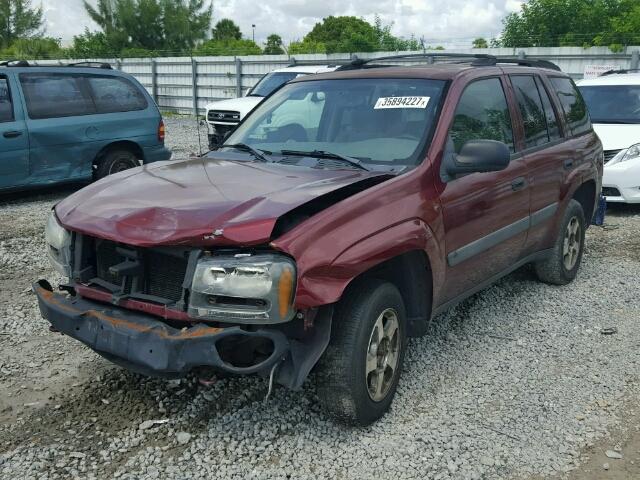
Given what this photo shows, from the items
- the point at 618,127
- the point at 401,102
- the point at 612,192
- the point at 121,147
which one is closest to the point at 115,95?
the point at 121,147

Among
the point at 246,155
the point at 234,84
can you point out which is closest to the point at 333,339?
the point at 246,155

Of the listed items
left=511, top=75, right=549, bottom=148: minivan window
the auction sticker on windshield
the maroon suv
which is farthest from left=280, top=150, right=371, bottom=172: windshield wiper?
left=511, top=75, right=549, bottom=148: minivan window

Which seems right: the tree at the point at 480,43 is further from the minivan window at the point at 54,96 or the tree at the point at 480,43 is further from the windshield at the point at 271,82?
the minivan window at the point at 54,96

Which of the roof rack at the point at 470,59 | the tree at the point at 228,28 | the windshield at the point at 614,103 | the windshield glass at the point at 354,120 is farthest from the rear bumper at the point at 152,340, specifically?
the tree at the point at 228,28

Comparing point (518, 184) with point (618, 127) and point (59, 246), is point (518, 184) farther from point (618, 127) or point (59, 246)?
point (618, 127)

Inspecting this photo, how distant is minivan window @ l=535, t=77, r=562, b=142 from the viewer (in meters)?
5.17

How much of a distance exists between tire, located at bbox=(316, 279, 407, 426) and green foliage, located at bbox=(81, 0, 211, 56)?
Answer: 50870 millimetres

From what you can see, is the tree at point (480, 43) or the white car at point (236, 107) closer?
the white car at point (236, 107)

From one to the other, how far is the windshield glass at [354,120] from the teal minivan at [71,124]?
466 centimetres

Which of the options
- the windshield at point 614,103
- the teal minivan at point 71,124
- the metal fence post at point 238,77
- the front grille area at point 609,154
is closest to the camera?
the teal minivan at point 71,124

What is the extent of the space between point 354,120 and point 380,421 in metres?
1.82

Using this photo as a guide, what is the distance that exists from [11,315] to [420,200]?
3163 mm

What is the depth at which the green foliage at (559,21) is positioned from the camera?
66.8ft

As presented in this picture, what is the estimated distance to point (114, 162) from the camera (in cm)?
912
